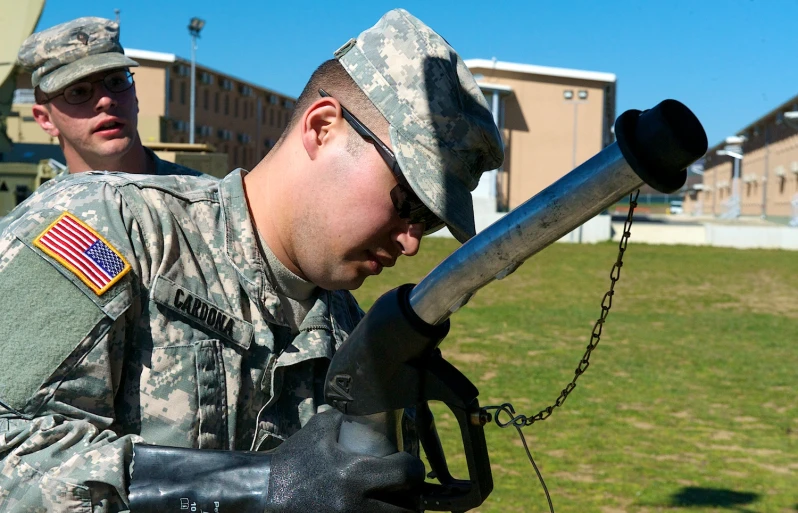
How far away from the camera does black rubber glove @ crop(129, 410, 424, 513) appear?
4.74 feet

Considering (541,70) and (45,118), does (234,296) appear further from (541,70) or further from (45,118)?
(541,70)

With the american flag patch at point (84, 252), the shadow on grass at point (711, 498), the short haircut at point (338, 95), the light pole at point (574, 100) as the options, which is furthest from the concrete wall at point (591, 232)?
the american flag patch at point (84, 252)

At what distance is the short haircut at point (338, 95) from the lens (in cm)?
176

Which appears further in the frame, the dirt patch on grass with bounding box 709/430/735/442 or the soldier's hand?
the dirt patch on grass with bounding box 709/430/735/442

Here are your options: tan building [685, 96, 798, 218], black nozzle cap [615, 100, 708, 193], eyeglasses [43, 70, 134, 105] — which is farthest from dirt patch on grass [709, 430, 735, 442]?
tan building [685, 96, 798, 218]

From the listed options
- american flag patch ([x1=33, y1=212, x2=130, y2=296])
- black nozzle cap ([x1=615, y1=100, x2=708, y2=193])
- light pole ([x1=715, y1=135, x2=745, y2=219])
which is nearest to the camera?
black nozzle cap ([x1=615, y1=100, x2=708, y2=193])

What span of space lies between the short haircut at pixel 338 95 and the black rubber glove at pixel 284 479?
0.55 metres

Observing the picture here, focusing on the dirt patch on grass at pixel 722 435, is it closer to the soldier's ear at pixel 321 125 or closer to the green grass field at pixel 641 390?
the green grass field at pixel 641 390

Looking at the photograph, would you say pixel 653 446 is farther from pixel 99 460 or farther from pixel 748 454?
pixel 99 460

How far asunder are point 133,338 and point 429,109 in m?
0.65

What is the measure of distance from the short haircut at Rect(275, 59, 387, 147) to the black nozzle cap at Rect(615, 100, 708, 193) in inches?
26.0

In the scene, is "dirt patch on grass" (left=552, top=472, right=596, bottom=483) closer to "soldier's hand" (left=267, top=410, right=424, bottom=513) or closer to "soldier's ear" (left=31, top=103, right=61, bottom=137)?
"soldier's ear" (left=31, top=103, right=61, bottom=137)

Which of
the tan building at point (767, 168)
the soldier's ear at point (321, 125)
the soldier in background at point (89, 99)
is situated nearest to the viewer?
the soldier's ear at point (321, 125)

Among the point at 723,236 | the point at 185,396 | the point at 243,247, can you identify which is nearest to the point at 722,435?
the point at 243,247
